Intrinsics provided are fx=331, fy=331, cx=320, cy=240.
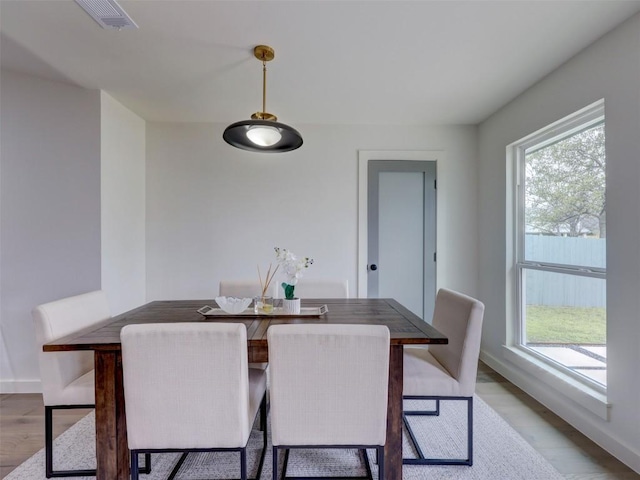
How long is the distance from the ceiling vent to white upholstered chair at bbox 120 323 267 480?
149 cm

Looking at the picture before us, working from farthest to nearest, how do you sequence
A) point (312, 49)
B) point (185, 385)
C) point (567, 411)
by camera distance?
point (567, 411), point (312, 49), point (185, 385)

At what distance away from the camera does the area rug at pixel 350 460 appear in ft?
5.74

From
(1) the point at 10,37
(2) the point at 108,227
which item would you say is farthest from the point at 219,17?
(2) the point at 108,227

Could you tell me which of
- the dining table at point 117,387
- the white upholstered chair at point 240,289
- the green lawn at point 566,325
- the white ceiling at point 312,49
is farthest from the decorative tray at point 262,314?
the green lawn at point 566,325

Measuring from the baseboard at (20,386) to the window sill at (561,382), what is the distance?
13.1 feet

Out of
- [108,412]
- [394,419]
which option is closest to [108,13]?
[108,412]

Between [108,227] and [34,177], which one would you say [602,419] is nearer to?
[108,227]

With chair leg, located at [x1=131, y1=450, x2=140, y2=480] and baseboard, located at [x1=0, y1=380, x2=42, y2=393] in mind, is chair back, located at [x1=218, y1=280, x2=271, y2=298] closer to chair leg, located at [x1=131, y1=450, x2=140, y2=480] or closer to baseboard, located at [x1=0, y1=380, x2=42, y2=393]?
chair leg, located at [x1=131, y1=450, x2=140, y2=480]

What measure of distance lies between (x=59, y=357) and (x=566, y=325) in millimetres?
3273

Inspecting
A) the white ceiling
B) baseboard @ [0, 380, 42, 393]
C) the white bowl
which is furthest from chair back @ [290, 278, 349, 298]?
baseboard @ [0, 380, 42, 393]

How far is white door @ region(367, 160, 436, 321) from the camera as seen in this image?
3.51 m

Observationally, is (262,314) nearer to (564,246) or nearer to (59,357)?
(59,357)

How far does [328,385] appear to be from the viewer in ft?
4.44

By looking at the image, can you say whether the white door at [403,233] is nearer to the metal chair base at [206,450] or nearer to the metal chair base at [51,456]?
the metal chair base at [206,450]
